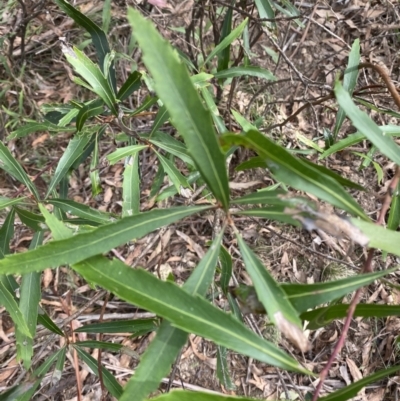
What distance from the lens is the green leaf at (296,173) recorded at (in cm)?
55

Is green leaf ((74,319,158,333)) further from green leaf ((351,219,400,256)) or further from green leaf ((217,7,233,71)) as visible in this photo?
green leaf ((217,7,233,71))

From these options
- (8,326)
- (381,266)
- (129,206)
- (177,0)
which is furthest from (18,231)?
(381,266)

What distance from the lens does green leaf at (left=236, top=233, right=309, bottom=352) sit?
21.7 inches

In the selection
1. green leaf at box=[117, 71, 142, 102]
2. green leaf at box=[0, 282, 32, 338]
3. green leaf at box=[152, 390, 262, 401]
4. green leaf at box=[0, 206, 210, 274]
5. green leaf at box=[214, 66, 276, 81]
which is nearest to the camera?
green leaf at box=[152, 390, 262, 401]

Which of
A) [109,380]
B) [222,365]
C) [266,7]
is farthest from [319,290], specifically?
[266,7]

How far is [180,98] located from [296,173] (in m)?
0.18

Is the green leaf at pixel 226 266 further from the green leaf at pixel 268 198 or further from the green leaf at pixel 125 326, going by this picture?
the green leaf at pixel 268 198

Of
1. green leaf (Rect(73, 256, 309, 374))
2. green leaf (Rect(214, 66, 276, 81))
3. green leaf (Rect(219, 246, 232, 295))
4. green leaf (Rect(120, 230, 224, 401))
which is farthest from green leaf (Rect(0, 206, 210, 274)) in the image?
green leaf (Rect(214, 66, 276, 81))

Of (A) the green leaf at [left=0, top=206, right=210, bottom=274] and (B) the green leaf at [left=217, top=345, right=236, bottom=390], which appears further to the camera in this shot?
(B) the green leaf at [left=217, top=345, right=236, bottom=390]

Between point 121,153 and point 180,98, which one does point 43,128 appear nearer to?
point 121,153

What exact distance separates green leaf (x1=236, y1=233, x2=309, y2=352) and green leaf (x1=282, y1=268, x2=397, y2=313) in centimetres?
1

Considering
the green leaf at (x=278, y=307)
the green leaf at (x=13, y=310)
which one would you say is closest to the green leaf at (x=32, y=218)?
the green leaf at (x=13, y=310)

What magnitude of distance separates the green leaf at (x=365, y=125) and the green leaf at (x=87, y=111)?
63cm

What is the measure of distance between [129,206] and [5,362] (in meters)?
1.11
